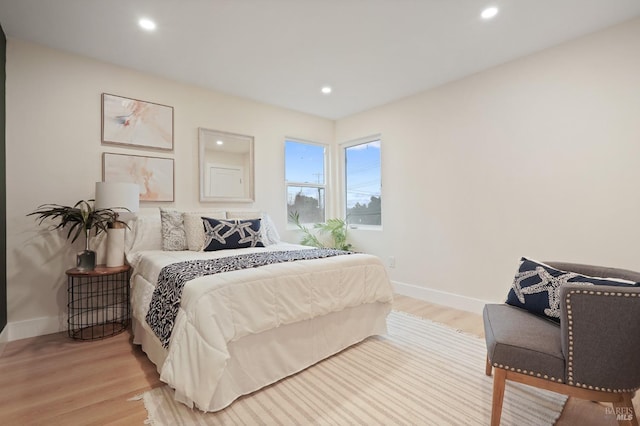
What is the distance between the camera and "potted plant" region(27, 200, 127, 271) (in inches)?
97.4

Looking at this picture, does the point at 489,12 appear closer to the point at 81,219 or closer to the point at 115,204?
the point at 115,204

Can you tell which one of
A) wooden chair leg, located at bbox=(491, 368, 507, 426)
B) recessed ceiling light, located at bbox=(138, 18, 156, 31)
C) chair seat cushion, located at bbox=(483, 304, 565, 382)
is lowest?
wooden chair leg, located at bbox=(491, 368, 507, 426)

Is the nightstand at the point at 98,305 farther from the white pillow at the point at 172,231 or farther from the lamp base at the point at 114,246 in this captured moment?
the white pillow at the point at 172,231

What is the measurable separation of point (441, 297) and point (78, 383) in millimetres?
3288

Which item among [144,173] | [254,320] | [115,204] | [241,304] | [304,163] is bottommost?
[254,320]

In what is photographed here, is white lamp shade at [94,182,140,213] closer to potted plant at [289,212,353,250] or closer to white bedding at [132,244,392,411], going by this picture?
white bedding at [132,244,392,411]

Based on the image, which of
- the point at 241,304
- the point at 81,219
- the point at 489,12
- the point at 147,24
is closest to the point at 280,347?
the point at 241,304

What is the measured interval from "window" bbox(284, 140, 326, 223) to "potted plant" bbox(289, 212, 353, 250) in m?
0.11

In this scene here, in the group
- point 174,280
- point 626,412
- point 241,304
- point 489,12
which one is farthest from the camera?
point 489,12

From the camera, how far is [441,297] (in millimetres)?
3396

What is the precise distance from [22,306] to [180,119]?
222cm

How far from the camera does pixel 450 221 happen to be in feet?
10.9

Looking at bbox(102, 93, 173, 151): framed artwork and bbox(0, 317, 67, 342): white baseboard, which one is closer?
bbox(0, 317, 67, 342): white baseboard

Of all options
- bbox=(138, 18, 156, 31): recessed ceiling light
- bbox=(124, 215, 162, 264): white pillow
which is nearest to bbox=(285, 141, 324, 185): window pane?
bbox=(124, 215, 162, 264): white pillow
